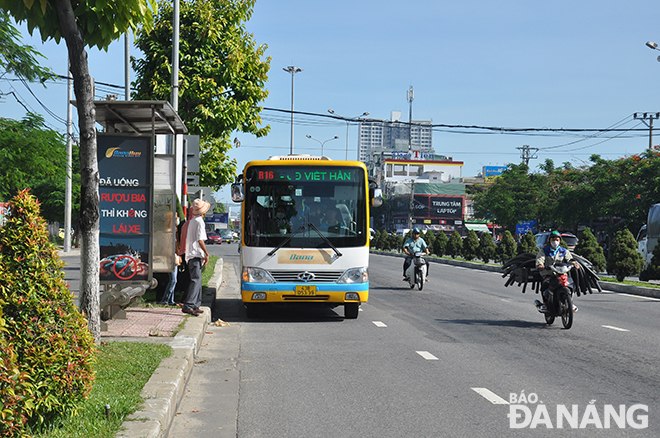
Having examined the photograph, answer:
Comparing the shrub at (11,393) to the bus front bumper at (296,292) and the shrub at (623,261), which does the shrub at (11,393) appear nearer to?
the bus front bumper at (296,292)

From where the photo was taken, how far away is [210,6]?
66.8 ft

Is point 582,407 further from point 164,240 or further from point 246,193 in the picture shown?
point 246,193

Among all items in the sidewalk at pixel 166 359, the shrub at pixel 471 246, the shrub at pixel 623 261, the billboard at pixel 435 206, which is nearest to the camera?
the sidewalk at pixel 166 359

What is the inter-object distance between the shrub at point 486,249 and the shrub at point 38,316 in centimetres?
3557

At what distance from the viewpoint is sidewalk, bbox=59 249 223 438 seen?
15.5ft

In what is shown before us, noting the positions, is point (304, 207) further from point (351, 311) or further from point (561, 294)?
point (561, 294)

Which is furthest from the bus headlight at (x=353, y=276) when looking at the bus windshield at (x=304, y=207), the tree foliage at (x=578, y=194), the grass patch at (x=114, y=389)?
the tree foliage at (x=578, y=194)

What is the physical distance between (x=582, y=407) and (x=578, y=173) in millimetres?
50804

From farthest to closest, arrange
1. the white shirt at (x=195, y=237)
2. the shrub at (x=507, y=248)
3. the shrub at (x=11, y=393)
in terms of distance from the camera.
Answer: the shrub at (x=507, y=248) < the white shirt at (x=195, y=237) < the shrub at (x=11, y=393)

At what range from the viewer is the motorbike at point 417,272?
19.0 meters

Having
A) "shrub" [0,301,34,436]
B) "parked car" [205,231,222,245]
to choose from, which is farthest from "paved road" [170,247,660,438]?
"parked car" [205,231,222,245]

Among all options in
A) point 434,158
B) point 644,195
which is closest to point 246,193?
point 644,195

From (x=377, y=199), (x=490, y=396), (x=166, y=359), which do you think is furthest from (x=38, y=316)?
(x=377, y=199)

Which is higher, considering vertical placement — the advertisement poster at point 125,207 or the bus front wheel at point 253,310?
the advertisement poster at point 125,207
